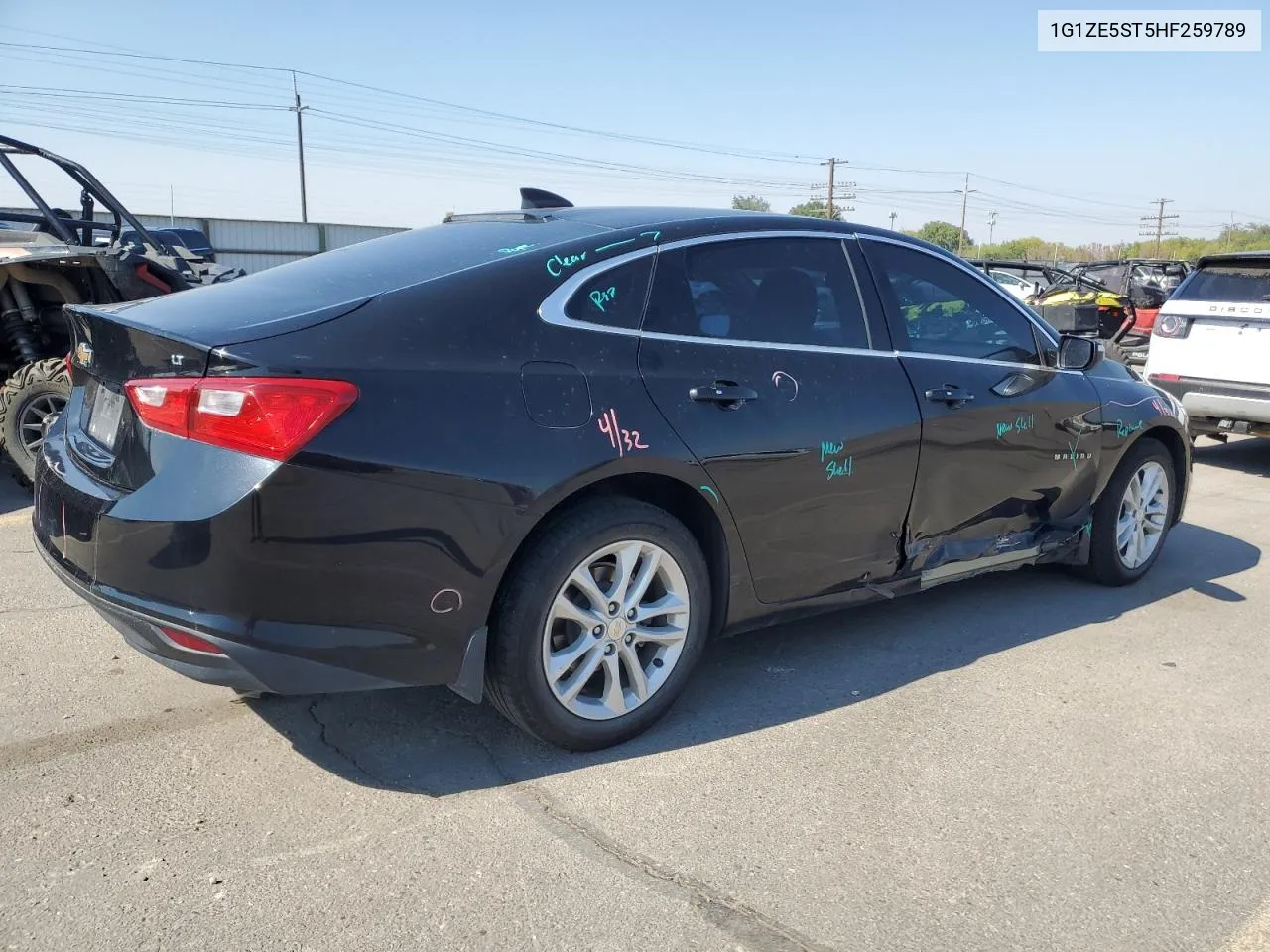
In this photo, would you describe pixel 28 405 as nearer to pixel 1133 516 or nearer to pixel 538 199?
pixel 538 199

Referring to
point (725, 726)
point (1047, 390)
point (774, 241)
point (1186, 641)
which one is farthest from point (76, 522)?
point (1186, 641)

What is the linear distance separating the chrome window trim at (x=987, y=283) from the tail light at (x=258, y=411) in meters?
2.37

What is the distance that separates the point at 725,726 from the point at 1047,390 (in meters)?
2.21

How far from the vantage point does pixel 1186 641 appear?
439cm

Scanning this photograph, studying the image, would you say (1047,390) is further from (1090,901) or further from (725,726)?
(1090,901)

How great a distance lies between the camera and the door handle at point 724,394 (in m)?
3.22

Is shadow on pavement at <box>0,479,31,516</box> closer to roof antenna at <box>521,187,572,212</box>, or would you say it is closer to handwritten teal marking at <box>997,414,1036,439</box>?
roof antenna at <box>521,187,572,212</box>

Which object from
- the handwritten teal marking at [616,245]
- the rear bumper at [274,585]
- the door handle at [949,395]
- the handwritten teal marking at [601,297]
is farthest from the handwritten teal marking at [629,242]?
the door handle at [949,395]

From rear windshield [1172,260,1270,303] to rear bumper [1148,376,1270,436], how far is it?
27.6 inches

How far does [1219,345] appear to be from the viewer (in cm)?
818

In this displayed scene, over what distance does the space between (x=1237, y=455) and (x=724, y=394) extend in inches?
308

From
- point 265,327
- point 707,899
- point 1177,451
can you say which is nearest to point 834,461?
point 707,899

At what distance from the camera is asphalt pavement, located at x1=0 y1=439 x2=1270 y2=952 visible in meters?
2.38

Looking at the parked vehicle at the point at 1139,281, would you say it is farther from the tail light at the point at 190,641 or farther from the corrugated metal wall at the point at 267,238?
the corrugated metal wall at the point at 267,238
